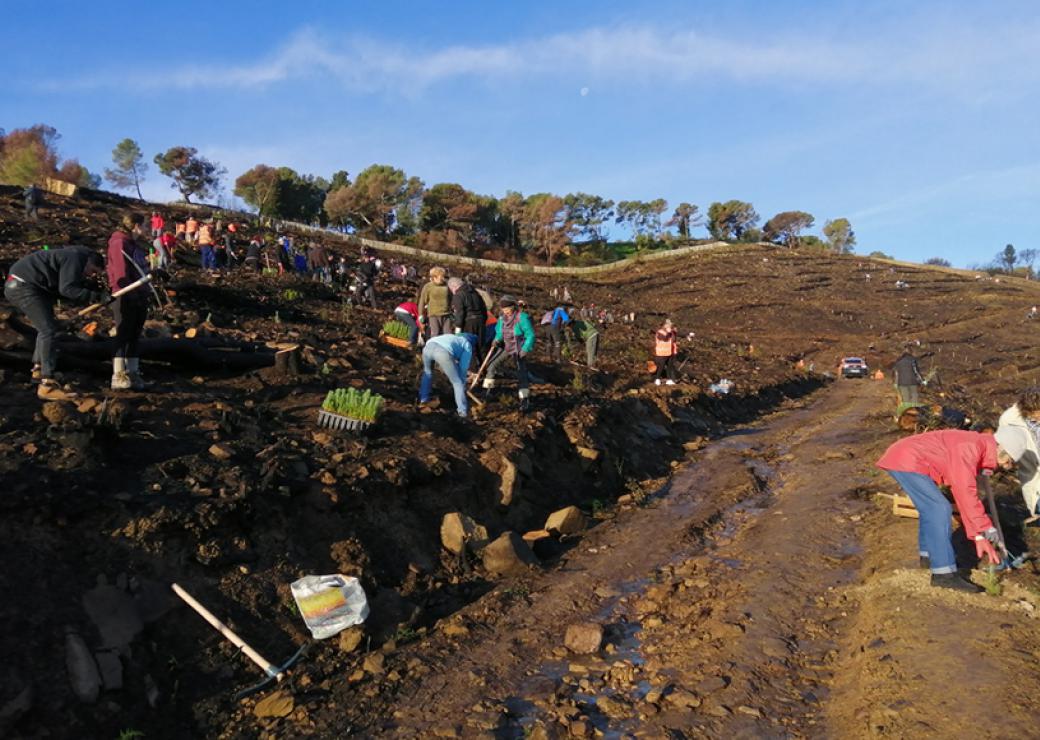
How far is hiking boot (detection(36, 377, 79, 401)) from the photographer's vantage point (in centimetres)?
622

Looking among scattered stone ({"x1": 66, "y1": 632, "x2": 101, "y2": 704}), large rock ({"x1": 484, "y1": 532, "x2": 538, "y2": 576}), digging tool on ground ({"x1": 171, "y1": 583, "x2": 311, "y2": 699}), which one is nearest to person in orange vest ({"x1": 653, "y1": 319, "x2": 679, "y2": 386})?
large rock ({"x1": 484, "y1": 532, "x2": 538, "y2": 576})

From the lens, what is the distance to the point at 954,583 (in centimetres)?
462

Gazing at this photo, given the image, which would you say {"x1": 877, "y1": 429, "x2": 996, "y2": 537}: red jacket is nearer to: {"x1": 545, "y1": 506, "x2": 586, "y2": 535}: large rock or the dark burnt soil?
{"x1": 545, "y1": 506, "x2": 586, "y2": 535}: large rock

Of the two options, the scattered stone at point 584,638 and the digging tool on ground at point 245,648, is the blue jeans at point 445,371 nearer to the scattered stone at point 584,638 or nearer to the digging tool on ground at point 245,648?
the scattered stone at point 584,638

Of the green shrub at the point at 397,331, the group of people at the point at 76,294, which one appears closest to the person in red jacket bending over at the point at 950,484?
the group of people at the point at 76,294

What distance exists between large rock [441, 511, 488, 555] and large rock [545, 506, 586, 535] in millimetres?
929

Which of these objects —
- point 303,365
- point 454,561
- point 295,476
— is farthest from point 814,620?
point 303,365

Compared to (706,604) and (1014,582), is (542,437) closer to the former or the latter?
(706,604)

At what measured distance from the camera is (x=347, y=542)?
5355 millimetres

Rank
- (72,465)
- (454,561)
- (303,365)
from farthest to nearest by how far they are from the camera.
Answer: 1. (303,365)
2. (454,561)
3. (72,465)

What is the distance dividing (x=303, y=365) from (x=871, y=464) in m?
7.32

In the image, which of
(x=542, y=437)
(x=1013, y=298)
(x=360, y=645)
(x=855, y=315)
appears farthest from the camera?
(x=1013, y=298)

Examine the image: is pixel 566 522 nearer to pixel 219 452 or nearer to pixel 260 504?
pixel 260 504

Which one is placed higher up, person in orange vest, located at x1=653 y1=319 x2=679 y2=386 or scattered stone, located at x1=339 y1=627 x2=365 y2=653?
person in orange vest, located at x1=653 y1=319 x2=679 y2=386
